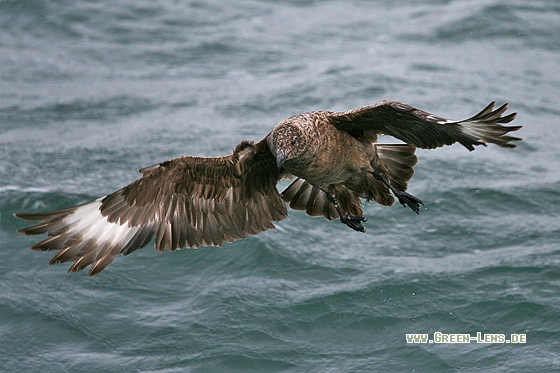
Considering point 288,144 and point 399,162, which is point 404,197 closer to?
point 399,162

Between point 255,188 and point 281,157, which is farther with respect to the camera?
point 255,188

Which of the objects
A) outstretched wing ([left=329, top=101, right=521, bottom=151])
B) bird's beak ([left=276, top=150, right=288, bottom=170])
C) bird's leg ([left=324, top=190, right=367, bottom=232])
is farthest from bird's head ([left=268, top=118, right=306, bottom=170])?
Result: bird's leg ([left=324, top=190, right=367, bottom=232])

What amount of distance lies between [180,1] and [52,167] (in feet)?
19.6

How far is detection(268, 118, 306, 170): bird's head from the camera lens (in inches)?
233

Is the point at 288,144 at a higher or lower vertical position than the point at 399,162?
higher

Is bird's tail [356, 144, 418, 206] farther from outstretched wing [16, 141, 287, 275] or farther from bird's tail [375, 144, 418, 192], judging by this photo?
outstretched wing [16, 141, 287, 275]

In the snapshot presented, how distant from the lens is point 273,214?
692cm

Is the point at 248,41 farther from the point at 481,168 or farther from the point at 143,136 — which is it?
the point at 481,168

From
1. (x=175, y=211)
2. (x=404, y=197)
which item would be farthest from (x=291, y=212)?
(x=404, y=197)

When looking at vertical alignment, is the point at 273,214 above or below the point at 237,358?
above

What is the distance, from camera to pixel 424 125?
5953mm

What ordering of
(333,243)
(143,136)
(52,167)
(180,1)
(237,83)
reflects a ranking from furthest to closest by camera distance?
(180,1), (237,83), (143,136), (52,167), (333,243)

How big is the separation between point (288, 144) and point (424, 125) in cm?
92

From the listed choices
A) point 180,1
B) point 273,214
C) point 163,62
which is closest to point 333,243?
point 273,214
